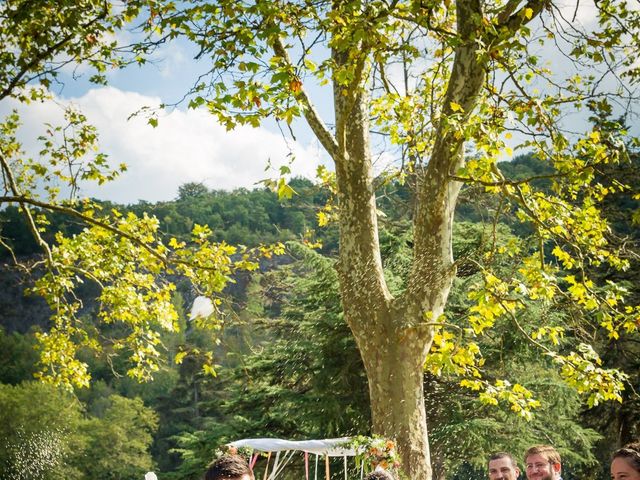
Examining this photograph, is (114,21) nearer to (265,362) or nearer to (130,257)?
(130,257)

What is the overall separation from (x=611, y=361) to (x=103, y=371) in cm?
7106

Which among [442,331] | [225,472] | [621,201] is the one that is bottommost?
[225,472]

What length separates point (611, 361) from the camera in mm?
18641

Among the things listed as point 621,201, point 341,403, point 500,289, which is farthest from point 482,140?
point 621,201

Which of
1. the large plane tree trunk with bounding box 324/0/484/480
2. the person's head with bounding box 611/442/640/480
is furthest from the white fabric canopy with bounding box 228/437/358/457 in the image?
the person's head with bounding box 611/442/640/480

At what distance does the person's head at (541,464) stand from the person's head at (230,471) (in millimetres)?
3105

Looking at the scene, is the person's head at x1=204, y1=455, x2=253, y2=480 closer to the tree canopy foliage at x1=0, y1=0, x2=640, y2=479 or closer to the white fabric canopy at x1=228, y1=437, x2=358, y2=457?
the tree canopy foliage at x1=0, y1=0, x2=640, y2=479

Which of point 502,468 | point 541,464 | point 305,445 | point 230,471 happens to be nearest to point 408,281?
point 502,468

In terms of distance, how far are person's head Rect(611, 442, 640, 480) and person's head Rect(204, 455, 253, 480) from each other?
6.31ft

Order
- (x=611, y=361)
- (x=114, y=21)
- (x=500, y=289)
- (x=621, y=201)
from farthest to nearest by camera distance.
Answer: (x=621, y=201) → (x=611, y=361) → (x=114, y=21) → (x=500, y=289)

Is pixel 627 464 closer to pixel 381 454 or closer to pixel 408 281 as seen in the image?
pixel 381 454

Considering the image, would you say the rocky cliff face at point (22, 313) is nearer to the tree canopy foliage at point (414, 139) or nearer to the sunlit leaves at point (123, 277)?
the sunlit leaves at point (123, 277)

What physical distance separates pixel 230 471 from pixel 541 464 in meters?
3.24

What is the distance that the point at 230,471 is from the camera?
9.05 ft
